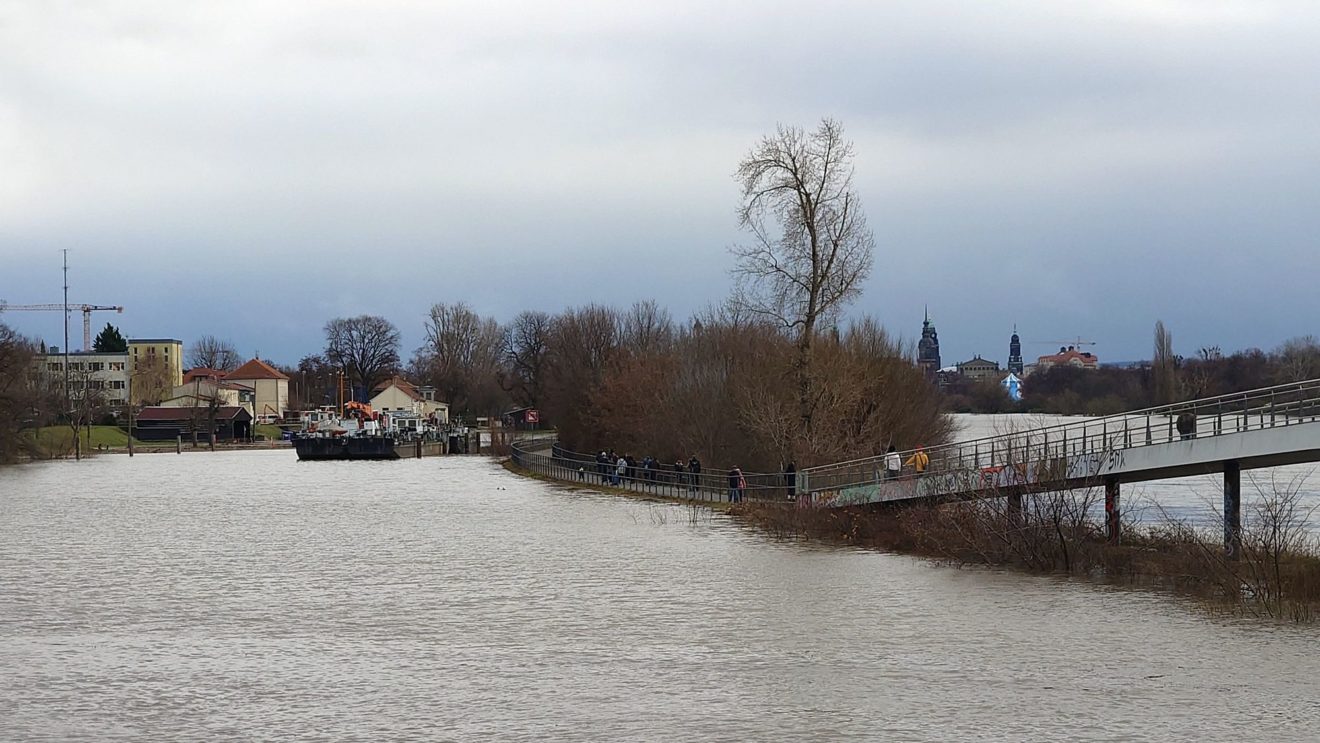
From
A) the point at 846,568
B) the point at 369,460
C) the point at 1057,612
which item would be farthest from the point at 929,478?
the point at 369,460

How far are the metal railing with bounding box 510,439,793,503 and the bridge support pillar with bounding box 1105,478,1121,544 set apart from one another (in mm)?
12946

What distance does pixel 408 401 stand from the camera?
6698 inches

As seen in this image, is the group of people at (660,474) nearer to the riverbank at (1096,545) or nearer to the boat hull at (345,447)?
the riverbank at (1096,545)

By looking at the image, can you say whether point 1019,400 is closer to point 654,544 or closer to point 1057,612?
point 654,544

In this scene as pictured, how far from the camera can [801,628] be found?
23562 millimetres

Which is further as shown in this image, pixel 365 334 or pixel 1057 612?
pixel 365 334

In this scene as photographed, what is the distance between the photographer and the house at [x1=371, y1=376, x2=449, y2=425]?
6609 inches

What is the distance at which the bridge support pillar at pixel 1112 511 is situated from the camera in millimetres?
31828

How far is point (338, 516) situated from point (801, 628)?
31.2 metres

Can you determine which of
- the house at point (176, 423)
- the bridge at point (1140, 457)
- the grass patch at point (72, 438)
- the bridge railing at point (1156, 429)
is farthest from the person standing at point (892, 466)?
the house at point (176, 423)

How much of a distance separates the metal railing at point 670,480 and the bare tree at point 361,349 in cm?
9912

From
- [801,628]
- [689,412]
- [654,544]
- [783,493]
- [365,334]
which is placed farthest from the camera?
[365,334]

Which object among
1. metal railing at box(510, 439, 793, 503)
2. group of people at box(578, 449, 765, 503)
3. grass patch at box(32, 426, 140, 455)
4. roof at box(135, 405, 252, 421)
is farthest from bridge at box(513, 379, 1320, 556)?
roof at box(135, 405, 252, 421)

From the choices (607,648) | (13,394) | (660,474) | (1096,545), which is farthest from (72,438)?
(607,648)
